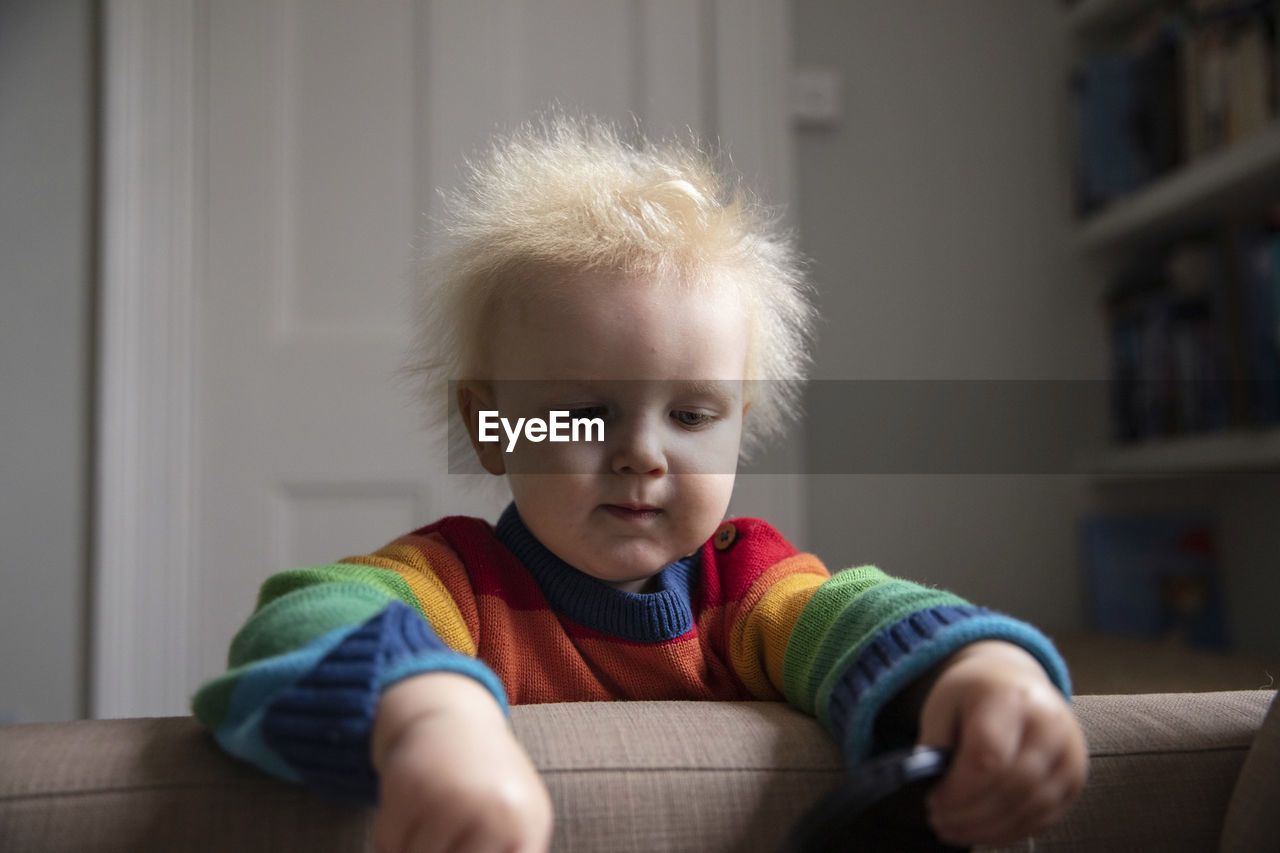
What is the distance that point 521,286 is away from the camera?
728 mm

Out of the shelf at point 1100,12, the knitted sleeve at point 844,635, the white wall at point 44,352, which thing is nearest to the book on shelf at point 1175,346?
the shelf at point 1100,12

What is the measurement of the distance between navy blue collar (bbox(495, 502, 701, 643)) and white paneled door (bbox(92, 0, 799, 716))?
1042 mm

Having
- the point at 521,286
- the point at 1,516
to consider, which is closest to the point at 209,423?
the point at 1,516

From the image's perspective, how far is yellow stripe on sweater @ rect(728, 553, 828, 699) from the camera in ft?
2.19

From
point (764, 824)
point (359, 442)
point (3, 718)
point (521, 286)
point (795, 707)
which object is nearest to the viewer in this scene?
point (764, 824)

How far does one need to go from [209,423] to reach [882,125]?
1.45 m

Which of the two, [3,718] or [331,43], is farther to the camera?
[331,43]

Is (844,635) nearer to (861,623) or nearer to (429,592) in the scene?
(861,623)

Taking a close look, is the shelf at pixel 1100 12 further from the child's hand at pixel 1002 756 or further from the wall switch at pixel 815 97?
the child's hand at pixel 1002 756

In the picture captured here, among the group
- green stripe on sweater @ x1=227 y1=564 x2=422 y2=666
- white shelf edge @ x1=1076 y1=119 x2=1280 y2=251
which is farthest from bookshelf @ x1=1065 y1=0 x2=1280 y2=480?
green stripe on sweater @ x1=227 y1=564 x2=422 y2=666

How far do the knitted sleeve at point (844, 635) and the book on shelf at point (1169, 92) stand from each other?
1.38 metres

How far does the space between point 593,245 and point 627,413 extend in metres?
0.12

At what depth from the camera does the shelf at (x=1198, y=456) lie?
1.63 m

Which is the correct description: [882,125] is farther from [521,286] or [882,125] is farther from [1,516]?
[1,516]
